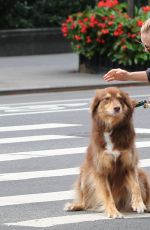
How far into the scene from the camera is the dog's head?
7.75 metres

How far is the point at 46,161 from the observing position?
11.4 metres

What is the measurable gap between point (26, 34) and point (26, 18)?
1.68 meters

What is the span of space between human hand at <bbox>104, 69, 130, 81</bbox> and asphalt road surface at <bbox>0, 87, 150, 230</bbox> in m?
1.24

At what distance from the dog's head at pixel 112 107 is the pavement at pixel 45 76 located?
14.1 m

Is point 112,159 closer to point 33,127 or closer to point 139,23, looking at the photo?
point 33,127

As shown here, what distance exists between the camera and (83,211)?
27.1 ft

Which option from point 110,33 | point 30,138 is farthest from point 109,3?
point 30,138

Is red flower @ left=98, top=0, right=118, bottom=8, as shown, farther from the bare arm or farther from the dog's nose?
the dog's nose

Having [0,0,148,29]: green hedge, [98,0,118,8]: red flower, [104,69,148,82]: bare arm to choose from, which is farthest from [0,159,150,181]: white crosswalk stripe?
[0,0,148,29]: green hedge

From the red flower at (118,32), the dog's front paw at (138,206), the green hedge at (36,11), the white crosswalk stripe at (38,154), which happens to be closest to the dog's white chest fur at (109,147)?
the dog's front paw at (138,206)

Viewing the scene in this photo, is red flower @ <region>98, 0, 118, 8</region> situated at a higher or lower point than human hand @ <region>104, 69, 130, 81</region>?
lower

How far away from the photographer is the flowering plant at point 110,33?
946 inches

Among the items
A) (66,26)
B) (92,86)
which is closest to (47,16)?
(66,26)

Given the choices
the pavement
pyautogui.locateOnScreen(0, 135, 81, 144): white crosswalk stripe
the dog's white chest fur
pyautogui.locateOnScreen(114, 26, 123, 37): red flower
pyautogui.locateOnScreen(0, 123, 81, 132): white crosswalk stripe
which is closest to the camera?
the dog's white chest fur
